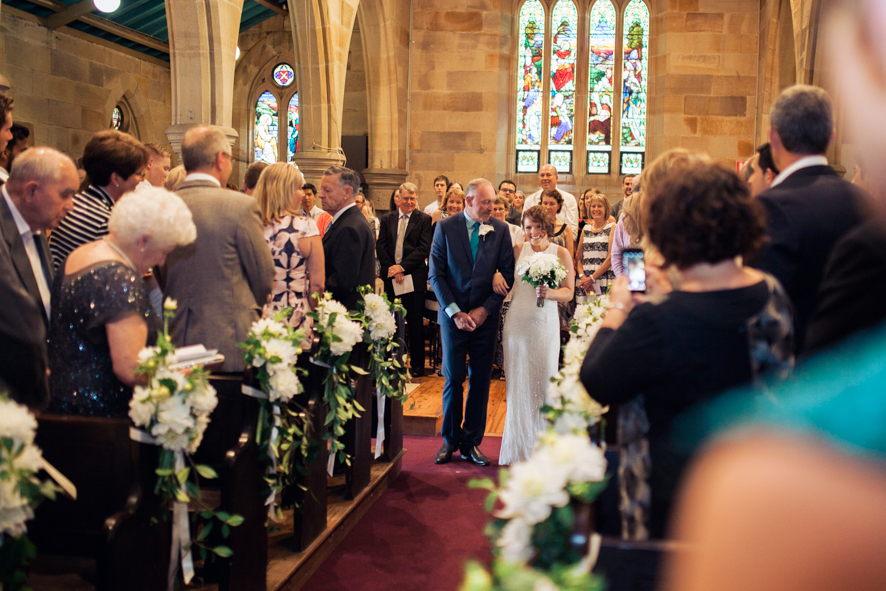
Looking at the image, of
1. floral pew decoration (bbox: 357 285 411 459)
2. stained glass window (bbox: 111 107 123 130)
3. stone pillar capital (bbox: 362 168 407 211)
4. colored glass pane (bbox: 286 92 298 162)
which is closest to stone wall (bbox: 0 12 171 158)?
stained glass window (bbox: 111 107 123 130)

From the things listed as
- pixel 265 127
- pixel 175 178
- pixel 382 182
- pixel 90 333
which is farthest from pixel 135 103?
pixel 90 333

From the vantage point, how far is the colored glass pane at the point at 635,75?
1195cm

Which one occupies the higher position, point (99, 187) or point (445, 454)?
point (99, 187)

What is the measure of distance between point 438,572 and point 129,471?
1744 millimetres

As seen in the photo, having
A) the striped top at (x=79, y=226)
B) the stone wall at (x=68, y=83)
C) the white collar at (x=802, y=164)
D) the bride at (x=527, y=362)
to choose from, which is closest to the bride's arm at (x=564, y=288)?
the bride at (x=527, y=362)

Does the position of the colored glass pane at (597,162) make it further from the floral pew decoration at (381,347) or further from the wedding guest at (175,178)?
the wedding guest at (175,178)

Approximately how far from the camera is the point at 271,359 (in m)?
2.88

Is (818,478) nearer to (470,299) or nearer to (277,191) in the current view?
(277,191)

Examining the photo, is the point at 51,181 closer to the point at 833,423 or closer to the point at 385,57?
the point at 833,423

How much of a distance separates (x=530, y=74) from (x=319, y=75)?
486cm

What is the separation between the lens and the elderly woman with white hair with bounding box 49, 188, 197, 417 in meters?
2.28

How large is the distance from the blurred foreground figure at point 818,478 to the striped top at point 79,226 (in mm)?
3073

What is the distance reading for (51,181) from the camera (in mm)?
2574

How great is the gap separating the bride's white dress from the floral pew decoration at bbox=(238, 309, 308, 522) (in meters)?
2.19
